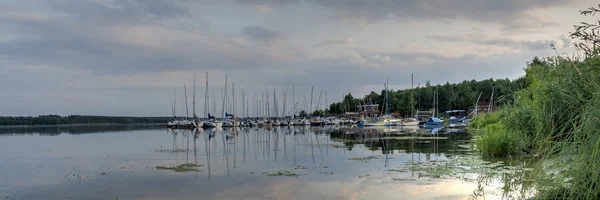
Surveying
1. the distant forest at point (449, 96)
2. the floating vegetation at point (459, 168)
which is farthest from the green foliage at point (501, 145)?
the distant forest at point (449, 96)

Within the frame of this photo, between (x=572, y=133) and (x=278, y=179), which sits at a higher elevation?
(x=572, y=133)

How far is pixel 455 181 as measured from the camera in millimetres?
17422

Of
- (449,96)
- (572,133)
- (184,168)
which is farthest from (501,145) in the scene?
(449,96)

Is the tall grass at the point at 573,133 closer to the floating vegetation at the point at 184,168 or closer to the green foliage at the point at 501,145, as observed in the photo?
the green foliage at the point at 501,145

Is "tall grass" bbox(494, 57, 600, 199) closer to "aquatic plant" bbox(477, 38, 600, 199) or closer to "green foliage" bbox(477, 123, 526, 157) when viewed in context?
"aquatic plant" bbox(477, 38, 600, 199)

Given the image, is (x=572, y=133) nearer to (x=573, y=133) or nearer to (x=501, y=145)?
(x=573, y=133)

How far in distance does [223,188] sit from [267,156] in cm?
1347

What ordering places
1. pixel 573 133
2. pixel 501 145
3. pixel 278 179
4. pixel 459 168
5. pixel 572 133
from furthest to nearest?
pixel 501 145 → pixel 459 168 → pixel 278 179 → pixel 572 133 → pixel 573 133

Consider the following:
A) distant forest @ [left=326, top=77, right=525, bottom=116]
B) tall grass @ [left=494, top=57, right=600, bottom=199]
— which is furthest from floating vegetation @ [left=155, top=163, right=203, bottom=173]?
distant forest @ [left=326, top=77, right=525, bottom=116]

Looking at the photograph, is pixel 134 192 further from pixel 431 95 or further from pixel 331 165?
pixel 431 95

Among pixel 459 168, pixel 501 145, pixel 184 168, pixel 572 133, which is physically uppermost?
pixel 572 133

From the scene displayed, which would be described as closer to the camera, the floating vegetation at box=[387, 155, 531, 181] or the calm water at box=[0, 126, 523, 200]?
the calm water at box=[0, 126, 523, 200]

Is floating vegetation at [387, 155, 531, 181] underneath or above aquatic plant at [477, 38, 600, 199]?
underneath

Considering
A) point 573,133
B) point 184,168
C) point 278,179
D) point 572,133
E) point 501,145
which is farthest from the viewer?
point 184,168
